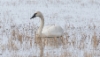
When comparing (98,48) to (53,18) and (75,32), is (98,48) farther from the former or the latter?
(53,18)

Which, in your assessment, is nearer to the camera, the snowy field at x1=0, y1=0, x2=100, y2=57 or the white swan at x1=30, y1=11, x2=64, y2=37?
the snowy field at x1=0, y1=0, x2=100, y2=57

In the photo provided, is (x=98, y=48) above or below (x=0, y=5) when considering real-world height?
below

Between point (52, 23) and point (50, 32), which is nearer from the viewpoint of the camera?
point (50, 32)

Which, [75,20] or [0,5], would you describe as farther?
[0,5]

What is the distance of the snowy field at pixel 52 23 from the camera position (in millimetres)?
8383

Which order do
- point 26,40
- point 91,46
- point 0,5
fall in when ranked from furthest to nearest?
point 0,5 < point 26,40 < point 91,46

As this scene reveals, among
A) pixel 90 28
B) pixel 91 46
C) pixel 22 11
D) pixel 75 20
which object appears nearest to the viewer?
pixel 91 46

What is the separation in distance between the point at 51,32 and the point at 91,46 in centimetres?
211

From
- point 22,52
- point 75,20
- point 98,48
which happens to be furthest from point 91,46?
point 75,20

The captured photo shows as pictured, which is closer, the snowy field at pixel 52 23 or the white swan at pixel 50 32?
the snowy field at pixel 52 23

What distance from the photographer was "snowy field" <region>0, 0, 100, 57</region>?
8.38 meters

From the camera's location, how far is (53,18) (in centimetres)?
1527

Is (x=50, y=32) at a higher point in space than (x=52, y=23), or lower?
lower

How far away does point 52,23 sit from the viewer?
14117 millimetres
